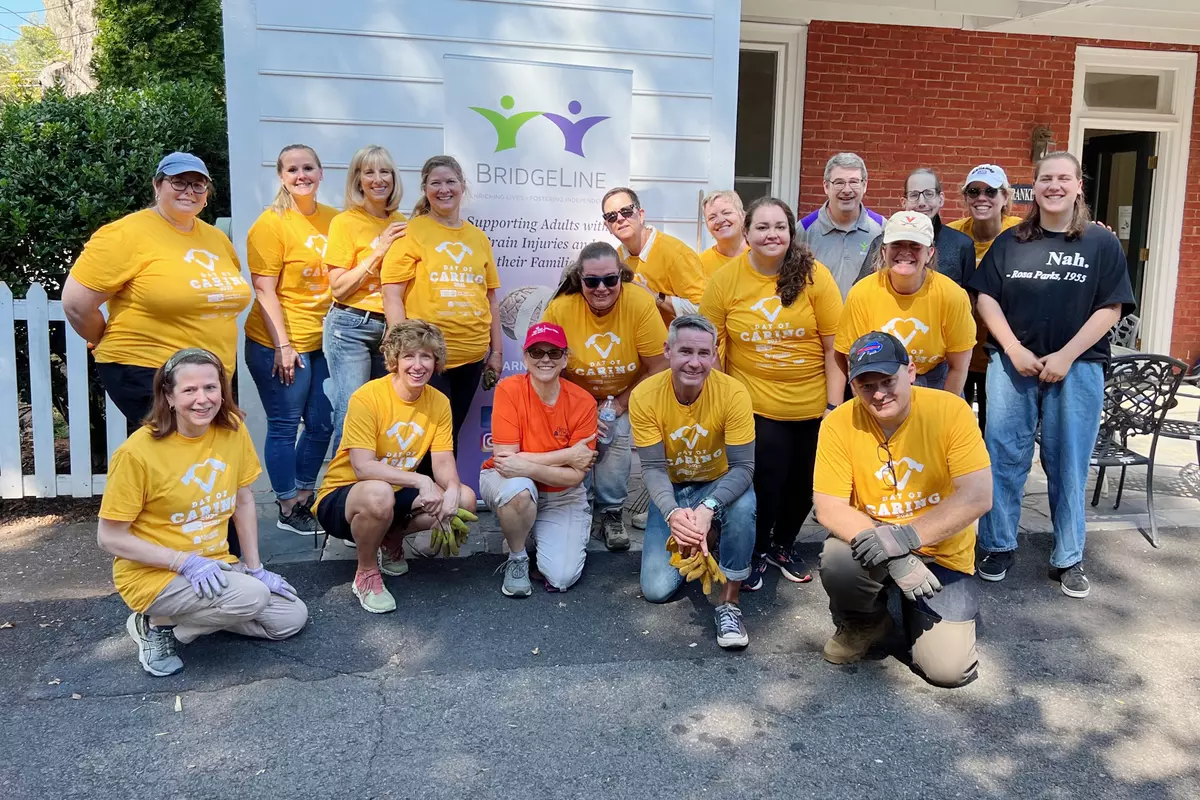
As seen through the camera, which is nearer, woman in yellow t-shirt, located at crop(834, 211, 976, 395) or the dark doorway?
woman in yellow t-shirt, located at crop(834, 211, 976, 395)

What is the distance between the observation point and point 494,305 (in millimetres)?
4648

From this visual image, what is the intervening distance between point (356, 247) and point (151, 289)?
0.96 metres

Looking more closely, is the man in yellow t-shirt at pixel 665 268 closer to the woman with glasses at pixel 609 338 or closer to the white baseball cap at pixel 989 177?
the woman with glasses at pixel 609 338

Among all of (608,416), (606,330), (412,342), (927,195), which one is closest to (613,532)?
(608,416)

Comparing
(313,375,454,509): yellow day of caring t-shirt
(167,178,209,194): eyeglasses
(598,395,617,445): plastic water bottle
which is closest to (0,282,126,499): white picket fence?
(167,178,209,194): eyeglasses

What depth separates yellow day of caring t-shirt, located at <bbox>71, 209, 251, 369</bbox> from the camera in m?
3.57

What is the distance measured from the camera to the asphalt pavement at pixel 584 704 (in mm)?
2639

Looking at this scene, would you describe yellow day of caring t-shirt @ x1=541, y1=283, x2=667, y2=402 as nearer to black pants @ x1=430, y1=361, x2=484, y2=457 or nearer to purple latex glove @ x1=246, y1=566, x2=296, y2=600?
black pants @ x1=430, y1=361, x2=484, y2=457

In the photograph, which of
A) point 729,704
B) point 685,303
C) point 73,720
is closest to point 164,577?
point 73,720

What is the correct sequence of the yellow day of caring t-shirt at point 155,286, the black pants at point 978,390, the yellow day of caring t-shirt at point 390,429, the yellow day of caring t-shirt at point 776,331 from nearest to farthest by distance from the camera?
the yellow day of caring t-shirt at point 155,286 < the yellow day of caring t-shirt at point 390,429 < the yellow day of caring t-shirt at point 776,331 < the black pants at point 978,390

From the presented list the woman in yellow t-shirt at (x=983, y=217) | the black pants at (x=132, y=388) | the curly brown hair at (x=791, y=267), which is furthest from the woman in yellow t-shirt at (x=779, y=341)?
the black pants at (x=132, y=388)

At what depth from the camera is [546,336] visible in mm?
3934

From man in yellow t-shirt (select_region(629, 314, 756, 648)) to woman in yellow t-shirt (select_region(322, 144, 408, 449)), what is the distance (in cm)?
140

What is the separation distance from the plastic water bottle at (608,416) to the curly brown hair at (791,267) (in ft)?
3.30
